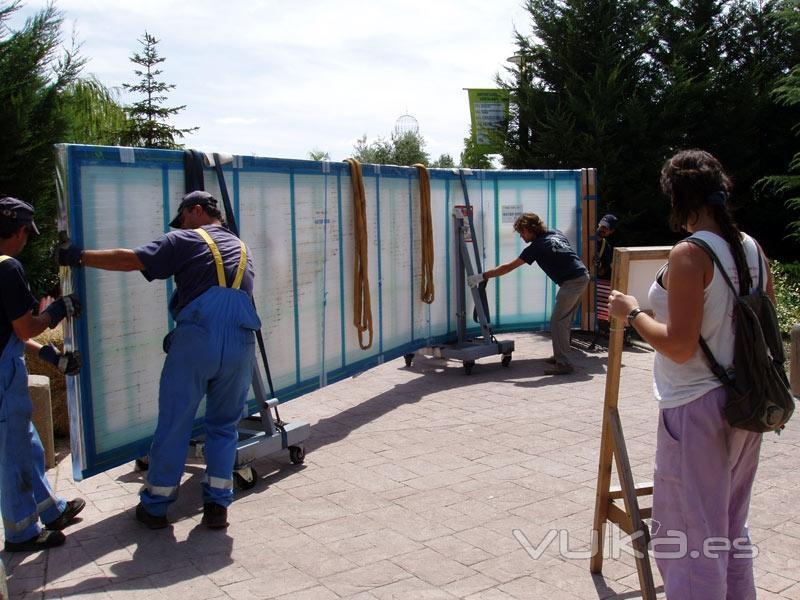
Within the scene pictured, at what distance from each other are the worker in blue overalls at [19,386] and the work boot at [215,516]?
79 centimetres

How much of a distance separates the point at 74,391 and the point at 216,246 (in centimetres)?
115

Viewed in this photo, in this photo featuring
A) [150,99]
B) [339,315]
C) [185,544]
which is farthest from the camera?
[150,99]

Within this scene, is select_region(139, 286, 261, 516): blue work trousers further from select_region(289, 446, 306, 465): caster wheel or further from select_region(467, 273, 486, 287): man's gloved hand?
select_region(467, 273, 486, 287): man's gloved hand

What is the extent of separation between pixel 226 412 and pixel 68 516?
3.60 feet

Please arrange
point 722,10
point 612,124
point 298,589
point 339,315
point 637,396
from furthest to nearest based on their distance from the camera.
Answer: point 722,10, point 612,124, point 637,396, point 339,315, point 298,589

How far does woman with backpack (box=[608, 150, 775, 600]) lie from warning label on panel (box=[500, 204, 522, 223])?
6.76 metres

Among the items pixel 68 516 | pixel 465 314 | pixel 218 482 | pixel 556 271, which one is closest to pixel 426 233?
pixel 465 314

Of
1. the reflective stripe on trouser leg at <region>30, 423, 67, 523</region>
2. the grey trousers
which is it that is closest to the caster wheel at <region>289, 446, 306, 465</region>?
the reflective stripe on trouser leg at <region>30, 423, 67, 523</region>

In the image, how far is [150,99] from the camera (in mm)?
16391

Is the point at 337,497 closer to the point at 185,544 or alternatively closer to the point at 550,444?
the point at 185,544

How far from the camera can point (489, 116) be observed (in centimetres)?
1465

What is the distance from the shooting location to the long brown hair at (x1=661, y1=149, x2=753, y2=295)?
3053 millimetres

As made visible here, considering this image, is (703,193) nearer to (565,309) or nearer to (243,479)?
(243,479)

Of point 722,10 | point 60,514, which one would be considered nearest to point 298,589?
point 60,514
